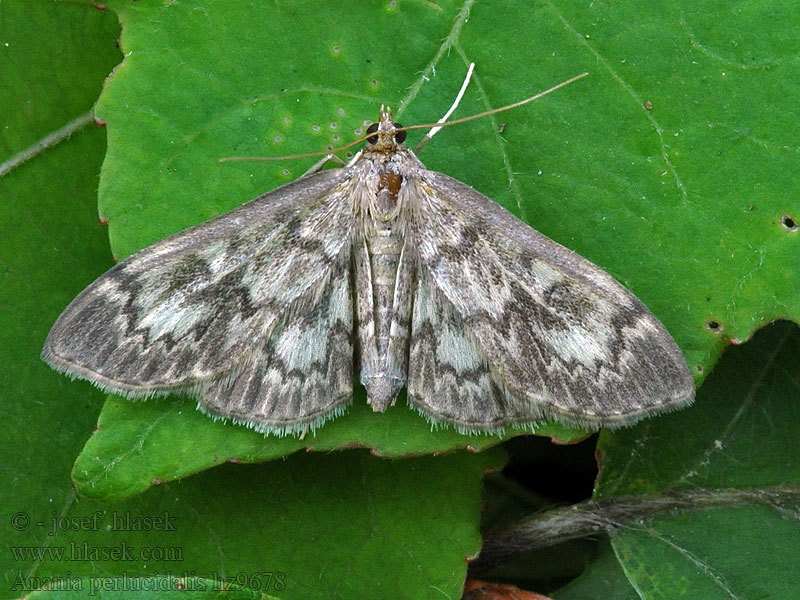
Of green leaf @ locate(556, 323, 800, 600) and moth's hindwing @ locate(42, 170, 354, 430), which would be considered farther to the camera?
green leaf @ locate(556, 323, 800, 600)

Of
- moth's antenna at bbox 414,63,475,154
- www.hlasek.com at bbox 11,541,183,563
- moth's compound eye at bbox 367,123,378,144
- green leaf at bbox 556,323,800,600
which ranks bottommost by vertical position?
www.hlasek.com at bbox 11,541,183,563

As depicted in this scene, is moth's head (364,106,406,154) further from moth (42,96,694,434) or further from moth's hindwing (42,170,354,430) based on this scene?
moth's hindwing (42,170,354,430)

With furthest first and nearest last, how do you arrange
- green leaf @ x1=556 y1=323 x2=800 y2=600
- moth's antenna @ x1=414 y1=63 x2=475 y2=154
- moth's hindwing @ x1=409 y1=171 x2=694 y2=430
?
green leaf @ x1=556 y1=323 x2=800 y2=600
moth's antenna @ x1=414 y1=63 x2=475 y2=154
moth's hindwing @ x1=409 y1=171 x2=694 y2=430

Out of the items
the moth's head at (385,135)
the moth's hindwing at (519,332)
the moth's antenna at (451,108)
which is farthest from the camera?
the moth's antenna at (451,108)

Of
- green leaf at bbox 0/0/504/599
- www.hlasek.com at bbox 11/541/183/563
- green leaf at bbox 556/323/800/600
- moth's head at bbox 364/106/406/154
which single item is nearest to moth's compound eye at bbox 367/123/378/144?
moth's head at bbox 364/106/406/154

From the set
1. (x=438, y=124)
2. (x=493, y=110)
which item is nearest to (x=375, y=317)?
(x=438, y=124)

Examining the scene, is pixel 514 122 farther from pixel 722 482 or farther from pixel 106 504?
pixel 106 504

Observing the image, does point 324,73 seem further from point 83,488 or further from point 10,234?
point 83,488

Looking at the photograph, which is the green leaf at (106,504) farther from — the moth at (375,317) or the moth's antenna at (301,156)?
the moth's antenna at (301,156)

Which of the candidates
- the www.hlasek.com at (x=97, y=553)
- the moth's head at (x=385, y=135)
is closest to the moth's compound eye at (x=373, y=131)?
the moth's head at (x=385, y=135)

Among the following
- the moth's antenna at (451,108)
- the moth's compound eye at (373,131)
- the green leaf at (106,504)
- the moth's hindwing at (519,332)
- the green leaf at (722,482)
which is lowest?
the green leaf at (106,504)
